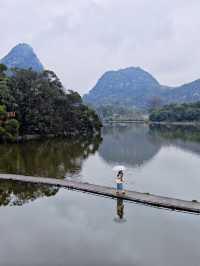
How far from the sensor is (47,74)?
2094 inches

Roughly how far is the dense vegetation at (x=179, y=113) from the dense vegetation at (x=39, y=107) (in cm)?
5659

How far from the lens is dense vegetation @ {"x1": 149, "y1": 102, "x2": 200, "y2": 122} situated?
346 ft

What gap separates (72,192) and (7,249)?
6.90 meters

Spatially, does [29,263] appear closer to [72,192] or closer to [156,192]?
[72,192]

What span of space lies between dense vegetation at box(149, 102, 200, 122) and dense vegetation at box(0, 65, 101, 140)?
5659 cm

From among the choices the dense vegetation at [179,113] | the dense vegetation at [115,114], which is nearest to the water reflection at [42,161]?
the dense vegetation at [179,113]

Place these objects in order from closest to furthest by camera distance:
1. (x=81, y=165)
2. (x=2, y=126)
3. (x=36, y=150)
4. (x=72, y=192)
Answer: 1. (x=72, y=192)
2. (x=81, y=165)
3. (x=36, y=150)
4. (x=2, y=126)

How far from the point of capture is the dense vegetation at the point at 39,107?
41.2 m

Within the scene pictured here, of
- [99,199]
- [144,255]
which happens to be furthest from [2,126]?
[144,255]

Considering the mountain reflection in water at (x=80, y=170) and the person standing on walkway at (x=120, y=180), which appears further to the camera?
the mountain reflection in water at (x=80, y=170)

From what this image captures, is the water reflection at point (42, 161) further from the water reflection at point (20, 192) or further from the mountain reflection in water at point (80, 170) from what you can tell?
the water reflection at point (20, 192)

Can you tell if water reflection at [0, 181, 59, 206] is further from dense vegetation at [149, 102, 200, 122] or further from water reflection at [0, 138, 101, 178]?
dense vegetation at [149, 102, 200, 122]

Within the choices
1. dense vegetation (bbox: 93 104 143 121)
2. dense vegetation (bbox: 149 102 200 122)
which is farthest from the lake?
dense vegetation (bbox: 93 104 143 121)

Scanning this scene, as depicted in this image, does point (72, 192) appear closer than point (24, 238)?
No
